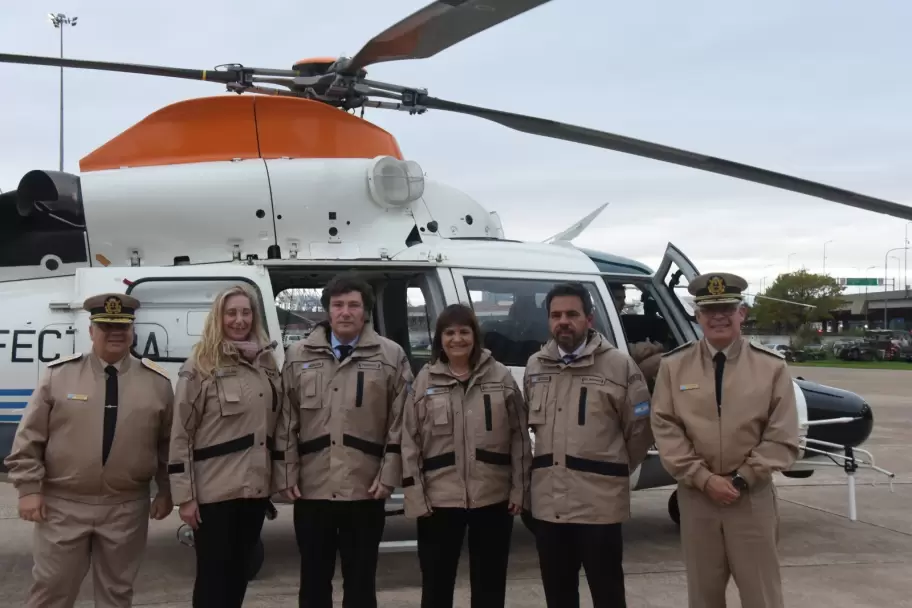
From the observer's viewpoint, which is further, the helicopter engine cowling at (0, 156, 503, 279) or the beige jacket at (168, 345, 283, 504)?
the helicopter engine cowling at (0, 156, 503, 279)

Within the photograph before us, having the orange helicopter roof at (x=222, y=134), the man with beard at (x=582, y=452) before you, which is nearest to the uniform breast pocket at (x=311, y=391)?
the man with beard at (x=582, y=452)

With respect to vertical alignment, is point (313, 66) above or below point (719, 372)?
above

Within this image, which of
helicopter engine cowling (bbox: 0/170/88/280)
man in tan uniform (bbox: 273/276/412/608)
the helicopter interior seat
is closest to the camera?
man in tan uniform (bbox: 273/276/412/608)

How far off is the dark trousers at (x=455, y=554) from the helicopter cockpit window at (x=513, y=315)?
6.36 ft

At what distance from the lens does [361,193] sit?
5.64 metres

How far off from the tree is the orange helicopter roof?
56.6 m

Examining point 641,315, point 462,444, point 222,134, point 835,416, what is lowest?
point 835,416

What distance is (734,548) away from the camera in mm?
3209

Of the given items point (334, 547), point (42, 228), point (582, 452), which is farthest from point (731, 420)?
point (42, 228)

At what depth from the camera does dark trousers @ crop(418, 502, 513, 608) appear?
3393 millimetres

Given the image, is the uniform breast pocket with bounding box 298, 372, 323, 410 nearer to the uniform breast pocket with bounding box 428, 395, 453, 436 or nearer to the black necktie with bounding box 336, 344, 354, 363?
the black necktie with bounding box 336, 344, 354, 363

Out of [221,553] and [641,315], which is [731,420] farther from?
[641,315]

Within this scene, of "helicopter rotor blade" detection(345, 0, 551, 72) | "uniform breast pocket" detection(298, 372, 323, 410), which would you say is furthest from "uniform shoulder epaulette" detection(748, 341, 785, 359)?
"helicopter rotor blade" detection(345, 0, 551, 72)

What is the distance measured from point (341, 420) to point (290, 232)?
2352mm
